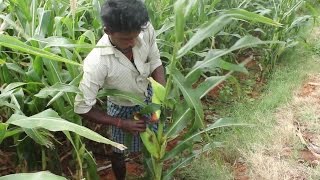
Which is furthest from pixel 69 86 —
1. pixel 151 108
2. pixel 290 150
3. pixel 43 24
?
pixel 290 150

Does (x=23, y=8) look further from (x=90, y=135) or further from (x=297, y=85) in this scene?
(x=297, y=85)

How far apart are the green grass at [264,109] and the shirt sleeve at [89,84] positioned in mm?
559

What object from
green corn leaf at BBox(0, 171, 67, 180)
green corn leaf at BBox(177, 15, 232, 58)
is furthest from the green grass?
green corn leaf at BBox(0, 171, 67, 180)

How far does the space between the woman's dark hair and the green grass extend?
2.14ft

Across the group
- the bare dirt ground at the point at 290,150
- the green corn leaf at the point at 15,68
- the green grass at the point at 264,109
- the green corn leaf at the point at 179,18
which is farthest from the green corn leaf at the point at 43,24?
the bare dirt ground at the point at 290,150

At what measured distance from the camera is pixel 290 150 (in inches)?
94.5

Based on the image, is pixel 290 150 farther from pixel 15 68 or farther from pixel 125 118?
pixel 15 68

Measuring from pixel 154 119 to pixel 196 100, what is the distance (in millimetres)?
230

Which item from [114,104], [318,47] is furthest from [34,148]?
[318,47]

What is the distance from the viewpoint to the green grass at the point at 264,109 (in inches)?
91.0

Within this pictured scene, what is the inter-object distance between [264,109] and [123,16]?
161 centimetres

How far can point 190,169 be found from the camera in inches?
87.8

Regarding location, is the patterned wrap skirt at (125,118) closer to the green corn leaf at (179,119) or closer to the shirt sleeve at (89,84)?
the green corn leaf at (179,119)

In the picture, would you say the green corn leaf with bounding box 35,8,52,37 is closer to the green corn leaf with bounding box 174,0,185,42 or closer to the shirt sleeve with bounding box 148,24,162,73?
the shirt sleeve with bounding box 148,24,162,73
